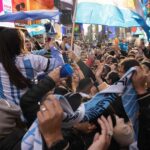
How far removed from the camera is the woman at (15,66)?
3.64 meters

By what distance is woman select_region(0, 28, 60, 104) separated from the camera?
3.64 meters

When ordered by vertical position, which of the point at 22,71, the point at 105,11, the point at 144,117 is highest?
the point at 105,11

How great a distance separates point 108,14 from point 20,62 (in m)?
3.82

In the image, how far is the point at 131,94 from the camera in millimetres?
3125

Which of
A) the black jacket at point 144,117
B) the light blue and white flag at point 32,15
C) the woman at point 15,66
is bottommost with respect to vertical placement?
the black jacket at point 144,117

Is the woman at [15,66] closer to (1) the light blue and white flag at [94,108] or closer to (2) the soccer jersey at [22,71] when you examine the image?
(2) the soccer jersey at [22,71]

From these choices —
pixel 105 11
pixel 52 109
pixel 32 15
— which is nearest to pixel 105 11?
pixel 105 11

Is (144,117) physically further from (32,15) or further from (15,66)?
(32,15)

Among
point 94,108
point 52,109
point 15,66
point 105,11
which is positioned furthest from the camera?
point 105,11

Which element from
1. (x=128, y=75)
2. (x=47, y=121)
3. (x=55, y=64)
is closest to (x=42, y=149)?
(x=47, y=121)

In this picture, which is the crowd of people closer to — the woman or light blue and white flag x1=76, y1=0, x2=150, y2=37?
the woman

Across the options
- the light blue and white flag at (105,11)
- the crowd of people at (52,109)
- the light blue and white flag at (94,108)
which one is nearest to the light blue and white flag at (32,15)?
the light blue and white flag at (105,11)

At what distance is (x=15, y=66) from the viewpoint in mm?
3730

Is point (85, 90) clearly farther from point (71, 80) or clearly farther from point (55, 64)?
point (55, 64)
